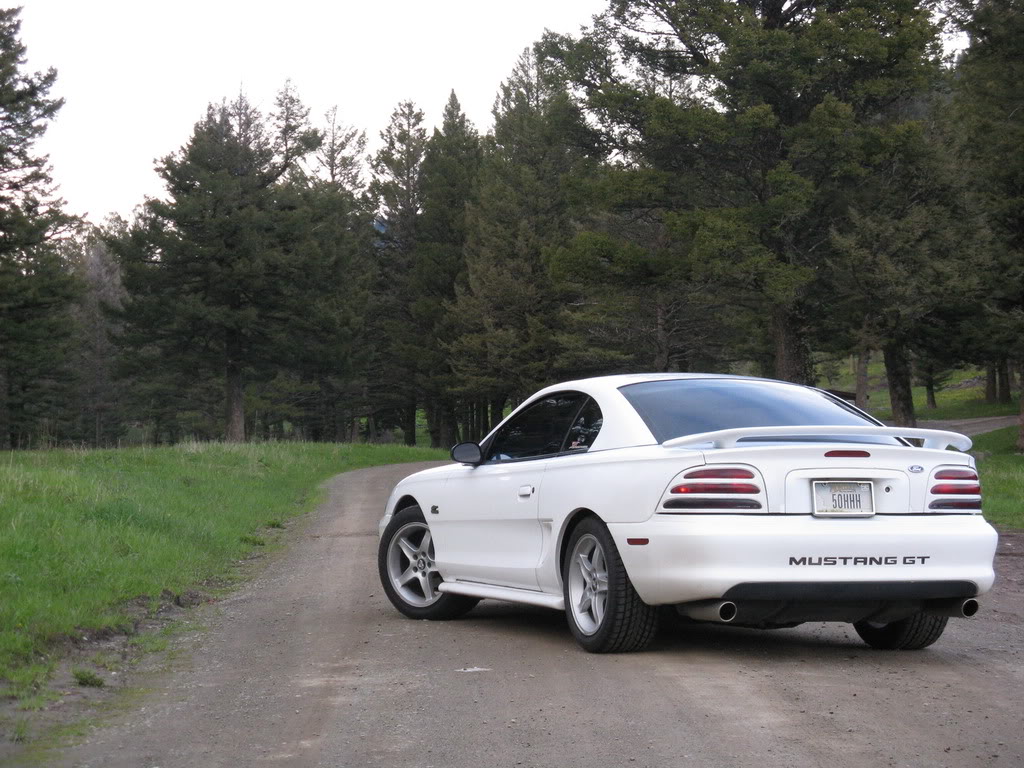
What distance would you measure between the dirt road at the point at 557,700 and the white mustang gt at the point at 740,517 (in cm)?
33

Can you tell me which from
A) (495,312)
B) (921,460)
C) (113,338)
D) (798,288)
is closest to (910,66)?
(798,288)

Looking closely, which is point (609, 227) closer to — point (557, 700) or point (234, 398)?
point (234, 398)

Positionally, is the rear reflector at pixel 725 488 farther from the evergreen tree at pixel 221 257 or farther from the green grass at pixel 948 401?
the green grass at pixel 948 401

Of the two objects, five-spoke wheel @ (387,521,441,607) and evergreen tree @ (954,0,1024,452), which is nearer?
five-spoke wheel @ (387,521,441,607)

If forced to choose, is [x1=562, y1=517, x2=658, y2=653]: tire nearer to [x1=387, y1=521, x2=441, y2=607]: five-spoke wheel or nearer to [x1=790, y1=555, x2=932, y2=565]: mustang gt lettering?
[x1=790, y1=555, x2=932, y2=565]: mustang gt lettering

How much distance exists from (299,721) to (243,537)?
30.0 ft

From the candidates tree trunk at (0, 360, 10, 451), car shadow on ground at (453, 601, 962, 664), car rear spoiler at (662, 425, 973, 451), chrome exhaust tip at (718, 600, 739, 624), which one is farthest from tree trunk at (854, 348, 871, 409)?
tree trunk at (0, 360, 10, 451)

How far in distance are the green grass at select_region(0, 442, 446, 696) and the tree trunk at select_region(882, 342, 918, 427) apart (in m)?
25.4

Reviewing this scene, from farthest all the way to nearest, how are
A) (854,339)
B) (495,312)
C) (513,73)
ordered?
(513,73), (495,312), (854,339)

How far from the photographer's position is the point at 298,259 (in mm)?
45156

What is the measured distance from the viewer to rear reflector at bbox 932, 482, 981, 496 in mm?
6316

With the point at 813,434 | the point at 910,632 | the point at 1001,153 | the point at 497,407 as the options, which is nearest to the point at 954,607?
the point at 910,632

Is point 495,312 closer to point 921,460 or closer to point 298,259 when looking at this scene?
point 298,259

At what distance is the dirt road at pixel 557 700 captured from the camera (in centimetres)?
453
